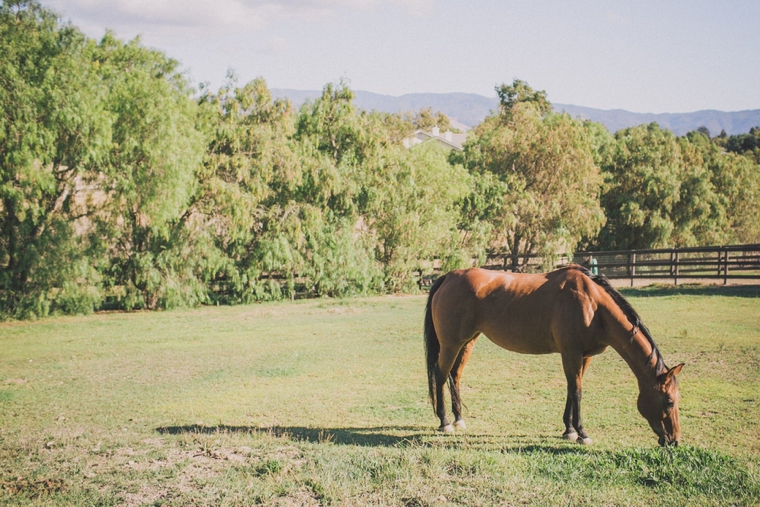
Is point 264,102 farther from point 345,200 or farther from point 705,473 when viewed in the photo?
point 705,473

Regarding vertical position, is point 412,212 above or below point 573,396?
above

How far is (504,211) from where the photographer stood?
2745 centimetres

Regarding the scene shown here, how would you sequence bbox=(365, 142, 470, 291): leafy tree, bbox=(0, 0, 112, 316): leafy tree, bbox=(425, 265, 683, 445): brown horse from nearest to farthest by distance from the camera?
bbox=(425, 265, 683, 445): brown horse → bbox=(0, 0, 112, 316): leafy tree → bbox=(365, 142, 470, 291): leafy tree

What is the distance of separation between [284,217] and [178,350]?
9544 millimetres

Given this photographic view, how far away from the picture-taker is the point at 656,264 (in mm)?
24656

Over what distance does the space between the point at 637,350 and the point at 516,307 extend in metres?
1.45

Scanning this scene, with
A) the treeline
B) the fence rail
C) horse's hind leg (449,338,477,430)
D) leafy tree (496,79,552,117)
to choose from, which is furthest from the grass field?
leafy tree (496,79,552,117)

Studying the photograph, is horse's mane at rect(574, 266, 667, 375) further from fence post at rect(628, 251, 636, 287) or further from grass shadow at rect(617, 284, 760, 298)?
fence post at rect(628, 251, 636, 287)

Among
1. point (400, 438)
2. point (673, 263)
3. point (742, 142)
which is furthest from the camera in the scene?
point (742, 142)

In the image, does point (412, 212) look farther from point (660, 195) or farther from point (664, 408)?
point (664, 408)

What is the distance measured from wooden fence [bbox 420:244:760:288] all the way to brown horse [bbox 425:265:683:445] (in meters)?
17.3

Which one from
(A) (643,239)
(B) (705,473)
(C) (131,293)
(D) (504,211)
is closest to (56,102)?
(C) (131,293)

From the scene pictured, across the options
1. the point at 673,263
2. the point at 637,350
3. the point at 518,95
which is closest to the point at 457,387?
the point at 637,350

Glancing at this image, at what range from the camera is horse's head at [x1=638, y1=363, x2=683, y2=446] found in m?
5.71
